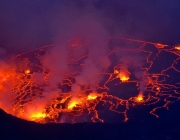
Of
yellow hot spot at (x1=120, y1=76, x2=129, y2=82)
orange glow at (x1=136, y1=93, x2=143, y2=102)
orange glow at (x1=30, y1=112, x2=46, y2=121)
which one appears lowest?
orange glow at (x1=30, y1=112, x2=46, y2=121)

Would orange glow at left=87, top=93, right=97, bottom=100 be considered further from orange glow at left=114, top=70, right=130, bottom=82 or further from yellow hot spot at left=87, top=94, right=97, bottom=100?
orange glow at left=114, top=70, right=130, bottom=82

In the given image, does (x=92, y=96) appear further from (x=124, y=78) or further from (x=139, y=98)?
(x=124, y=78)

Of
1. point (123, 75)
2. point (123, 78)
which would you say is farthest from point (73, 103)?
point (123, 75)

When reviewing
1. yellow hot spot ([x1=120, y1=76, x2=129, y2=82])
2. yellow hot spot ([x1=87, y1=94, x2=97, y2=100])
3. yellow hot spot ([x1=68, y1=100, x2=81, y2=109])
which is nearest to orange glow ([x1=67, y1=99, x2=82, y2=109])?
yellow hot spot ([x1=68, y1=100, x2=81, y2=109])

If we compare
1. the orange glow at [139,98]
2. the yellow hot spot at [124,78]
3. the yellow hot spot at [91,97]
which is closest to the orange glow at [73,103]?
the yellow hot spot at [91,97]

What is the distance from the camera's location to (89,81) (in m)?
8.80

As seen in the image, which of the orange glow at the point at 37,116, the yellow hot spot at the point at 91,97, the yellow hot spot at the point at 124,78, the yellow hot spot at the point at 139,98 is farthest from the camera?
the yellow hot spot at the point at 124,78

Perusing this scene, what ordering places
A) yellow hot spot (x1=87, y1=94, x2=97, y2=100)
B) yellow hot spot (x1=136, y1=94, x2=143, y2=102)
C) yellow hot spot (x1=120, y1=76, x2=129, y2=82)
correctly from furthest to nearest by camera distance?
yellow hot spot (x1=120, y1=76, x2=129, y2=82)
yellow hot spot (x1=87, y1=94, x2=97, y2=100)
yellow hot spot (x1=136, y1=94, x2=143, y2=102)

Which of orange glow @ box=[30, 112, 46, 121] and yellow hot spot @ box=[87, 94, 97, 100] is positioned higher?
yellow hot spot @ box=[87, 94, 97, 100]

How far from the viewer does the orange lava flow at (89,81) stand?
7.41m

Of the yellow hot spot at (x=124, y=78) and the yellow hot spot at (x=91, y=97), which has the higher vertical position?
the yellow hot spot at (x=124, y=78)

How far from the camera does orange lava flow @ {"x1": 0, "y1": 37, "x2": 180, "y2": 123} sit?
7414 mm

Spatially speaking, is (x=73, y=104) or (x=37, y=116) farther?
(x=73, y=104)

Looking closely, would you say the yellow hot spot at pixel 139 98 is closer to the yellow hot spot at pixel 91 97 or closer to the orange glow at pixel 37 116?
the yellow hot spot at pixel 91 97
